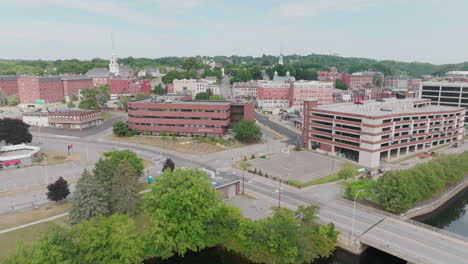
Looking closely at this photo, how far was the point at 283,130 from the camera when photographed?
10806cm

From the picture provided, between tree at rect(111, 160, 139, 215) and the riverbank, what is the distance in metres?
37.7

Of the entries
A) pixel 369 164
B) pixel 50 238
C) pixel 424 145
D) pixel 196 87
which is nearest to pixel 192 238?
pixel 50 238

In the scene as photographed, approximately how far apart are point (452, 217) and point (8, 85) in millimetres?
169912

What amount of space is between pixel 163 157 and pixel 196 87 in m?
101

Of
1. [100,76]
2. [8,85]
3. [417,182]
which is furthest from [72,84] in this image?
[417,182]

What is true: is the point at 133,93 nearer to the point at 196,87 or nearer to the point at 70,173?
the point at 196,87

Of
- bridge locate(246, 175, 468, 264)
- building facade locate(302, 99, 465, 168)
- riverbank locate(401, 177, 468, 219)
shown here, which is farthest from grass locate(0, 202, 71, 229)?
building facade locate(302, 99, 465, 168)

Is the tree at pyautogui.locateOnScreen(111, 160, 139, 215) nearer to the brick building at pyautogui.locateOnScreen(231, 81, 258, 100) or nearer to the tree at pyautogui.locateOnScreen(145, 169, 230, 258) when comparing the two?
the tree at pyautogui.locateOnScreen(145, 169, 230, 258)

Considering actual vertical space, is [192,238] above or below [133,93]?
below

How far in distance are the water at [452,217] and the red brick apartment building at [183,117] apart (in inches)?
2092

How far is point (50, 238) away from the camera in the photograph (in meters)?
31.3

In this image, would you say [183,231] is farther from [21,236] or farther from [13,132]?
[13,132]

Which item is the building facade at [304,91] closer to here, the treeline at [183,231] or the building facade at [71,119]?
the building facade at [71,119]

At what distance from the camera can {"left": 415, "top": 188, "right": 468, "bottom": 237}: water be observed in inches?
1921
